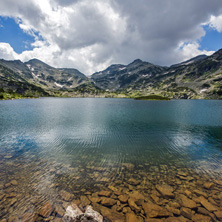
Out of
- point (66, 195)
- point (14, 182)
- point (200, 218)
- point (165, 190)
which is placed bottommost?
point (14, 182)

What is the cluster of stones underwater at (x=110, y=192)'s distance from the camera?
11.8 meters

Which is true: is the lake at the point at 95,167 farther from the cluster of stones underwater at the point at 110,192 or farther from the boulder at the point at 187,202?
the boulder at the point at 187,202

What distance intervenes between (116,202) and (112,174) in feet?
15.1

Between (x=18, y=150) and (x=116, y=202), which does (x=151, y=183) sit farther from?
(x=18, y=150)

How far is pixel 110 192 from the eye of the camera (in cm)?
1442

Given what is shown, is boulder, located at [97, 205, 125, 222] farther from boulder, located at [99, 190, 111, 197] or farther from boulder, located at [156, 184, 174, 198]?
boulder, located at [156, 184, 174, 198]

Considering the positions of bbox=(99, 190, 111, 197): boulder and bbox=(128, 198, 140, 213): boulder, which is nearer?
bbox=(128, 198, 140, 213): boulder

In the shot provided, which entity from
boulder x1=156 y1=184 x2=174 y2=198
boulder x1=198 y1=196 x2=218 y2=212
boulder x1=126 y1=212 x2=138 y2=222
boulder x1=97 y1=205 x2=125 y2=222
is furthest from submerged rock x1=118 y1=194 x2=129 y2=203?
boulder x1=198 y1=196 x2=218 y2=212

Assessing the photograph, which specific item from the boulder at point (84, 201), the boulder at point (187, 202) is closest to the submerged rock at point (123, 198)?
the boulder at point (84, 201)

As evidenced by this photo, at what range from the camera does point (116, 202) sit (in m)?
13.2

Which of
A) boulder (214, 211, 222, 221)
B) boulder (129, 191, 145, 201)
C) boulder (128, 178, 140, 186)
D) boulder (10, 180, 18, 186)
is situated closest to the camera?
boulder (214, 211, 222, 221)

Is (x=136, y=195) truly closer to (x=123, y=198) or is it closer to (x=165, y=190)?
(x=123, y=198)

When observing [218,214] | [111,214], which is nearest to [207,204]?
[218,214]

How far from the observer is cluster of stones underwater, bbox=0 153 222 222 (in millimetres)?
11805
